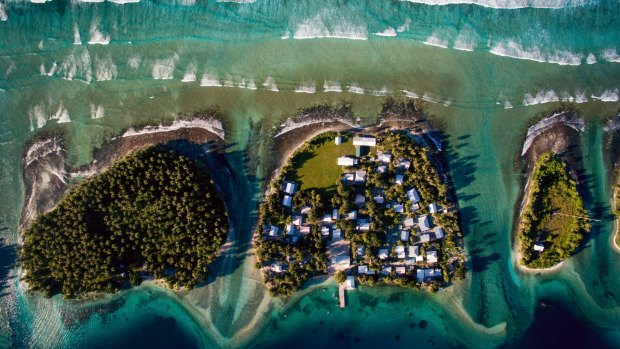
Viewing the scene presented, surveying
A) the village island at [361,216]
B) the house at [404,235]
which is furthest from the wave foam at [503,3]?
the house at [404,235]

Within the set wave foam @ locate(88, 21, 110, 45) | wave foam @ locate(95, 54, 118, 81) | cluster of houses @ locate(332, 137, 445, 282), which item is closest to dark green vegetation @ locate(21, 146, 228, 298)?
wave foam @ locate(95, 54, 118, 81)

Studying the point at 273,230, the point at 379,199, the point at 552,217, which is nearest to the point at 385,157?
the point at 379,199

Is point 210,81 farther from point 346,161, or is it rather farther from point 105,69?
point 346,161

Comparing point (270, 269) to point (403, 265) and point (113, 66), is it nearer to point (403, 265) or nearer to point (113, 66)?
point (403, 265)

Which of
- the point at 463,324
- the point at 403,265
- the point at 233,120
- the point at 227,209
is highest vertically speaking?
the point at 233,120

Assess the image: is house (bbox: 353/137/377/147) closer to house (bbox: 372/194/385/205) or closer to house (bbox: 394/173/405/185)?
house (bbox: 394/173/405/185)

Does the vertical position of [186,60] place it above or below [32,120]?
above

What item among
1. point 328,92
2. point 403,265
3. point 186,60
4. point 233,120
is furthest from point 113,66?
point 403,265
